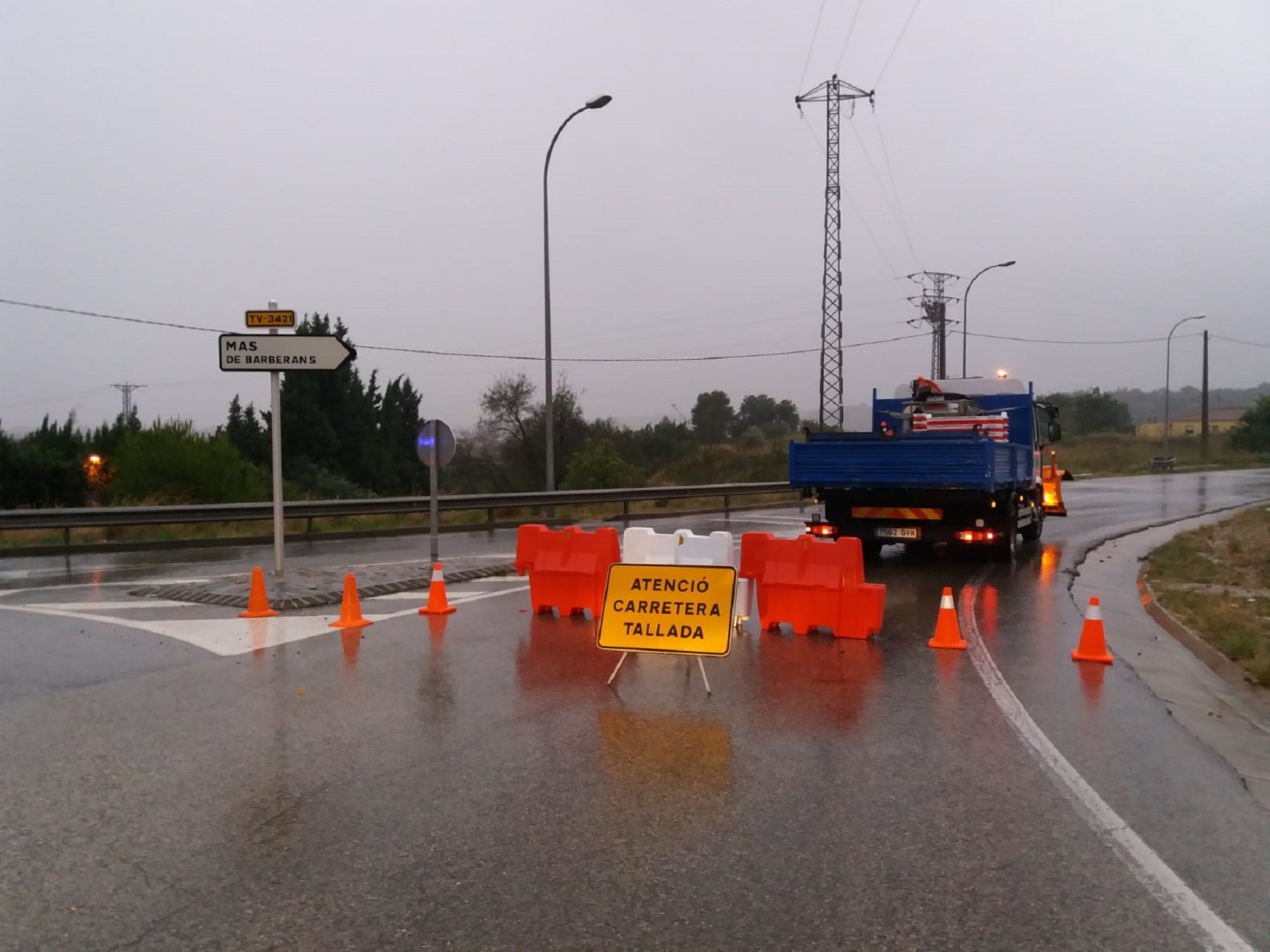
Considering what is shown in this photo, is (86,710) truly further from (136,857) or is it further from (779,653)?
(779,653)

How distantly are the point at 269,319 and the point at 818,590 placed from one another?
7.46 metres

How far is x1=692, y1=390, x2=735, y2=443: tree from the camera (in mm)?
76750

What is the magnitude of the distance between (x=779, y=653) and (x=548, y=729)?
3180 millimetres

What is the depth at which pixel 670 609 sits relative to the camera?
27.1 ft

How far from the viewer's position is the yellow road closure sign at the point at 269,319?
12.6m

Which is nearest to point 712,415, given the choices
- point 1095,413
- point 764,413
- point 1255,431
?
point 764,413

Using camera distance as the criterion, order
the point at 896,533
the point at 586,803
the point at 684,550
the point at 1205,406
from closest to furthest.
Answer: the point at 586,803 < the point at 684,550 < the point at 896,533 < the point at 1205,406

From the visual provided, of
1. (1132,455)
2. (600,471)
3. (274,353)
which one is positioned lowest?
(600,471)

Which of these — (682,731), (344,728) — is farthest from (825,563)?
(344,728)

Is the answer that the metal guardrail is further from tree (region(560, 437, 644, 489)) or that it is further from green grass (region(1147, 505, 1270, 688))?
tree (region(560, 437, 644, 489))

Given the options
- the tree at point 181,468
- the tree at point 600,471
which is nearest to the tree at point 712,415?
the tree at point 600,471

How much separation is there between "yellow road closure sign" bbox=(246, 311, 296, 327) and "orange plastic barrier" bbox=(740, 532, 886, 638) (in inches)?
257

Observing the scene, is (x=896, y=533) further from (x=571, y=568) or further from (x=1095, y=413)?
(x=1095, y=413)

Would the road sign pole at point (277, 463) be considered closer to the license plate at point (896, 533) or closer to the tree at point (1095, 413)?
the license plate at point (896, 533)
